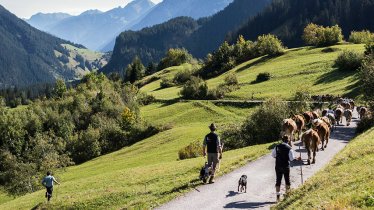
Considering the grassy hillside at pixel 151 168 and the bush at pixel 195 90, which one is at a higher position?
the bush at pixel 195 90

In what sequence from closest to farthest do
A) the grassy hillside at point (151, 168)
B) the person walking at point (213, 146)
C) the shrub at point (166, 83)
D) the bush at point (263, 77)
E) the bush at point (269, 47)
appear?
the person walking at point (213, 146)
the grassy hillside at point (151, 168)
the bush at point (263, 77)
the bush at point (269, 47)
the shrub at point (166, 83)

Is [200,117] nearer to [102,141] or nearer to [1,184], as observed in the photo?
[102,141]

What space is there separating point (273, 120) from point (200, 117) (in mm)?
45450

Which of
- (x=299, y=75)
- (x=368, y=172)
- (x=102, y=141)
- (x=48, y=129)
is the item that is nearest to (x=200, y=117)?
(x=102, y=141)

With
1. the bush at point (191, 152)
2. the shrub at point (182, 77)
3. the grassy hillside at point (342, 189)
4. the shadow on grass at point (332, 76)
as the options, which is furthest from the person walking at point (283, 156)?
the shrub at point (182, 77)

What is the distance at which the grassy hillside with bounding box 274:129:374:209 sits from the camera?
1389 centimetres

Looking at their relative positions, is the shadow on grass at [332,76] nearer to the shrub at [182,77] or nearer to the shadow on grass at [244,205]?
the shrub at [182,77]

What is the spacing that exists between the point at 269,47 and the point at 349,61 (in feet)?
186

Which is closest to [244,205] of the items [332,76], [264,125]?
[264,125]

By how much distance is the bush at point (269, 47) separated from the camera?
151m

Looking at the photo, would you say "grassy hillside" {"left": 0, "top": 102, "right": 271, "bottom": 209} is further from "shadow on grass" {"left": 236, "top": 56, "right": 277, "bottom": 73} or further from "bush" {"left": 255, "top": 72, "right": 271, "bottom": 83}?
"shadow on grass" {"left": 236, "top": 56, "right": 277, "bottom": 73}

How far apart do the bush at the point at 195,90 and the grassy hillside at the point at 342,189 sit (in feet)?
290

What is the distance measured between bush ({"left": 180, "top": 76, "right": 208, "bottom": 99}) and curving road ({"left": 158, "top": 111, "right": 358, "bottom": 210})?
80.6 metres

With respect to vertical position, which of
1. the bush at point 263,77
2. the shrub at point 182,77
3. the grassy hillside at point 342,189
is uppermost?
the shrub at point 182,77
